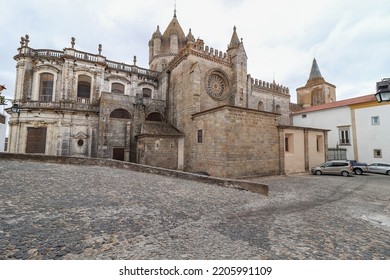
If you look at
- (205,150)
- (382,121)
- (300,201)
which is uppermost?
(382,121)

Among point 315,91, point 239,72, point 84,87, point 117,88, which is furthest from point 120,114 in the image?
point 315,91

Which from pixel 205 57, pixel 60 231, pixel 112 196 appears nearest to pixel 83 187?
pixel 112 196

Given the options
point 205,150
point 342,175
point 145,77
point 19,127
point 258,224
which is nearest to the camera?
point 258,224

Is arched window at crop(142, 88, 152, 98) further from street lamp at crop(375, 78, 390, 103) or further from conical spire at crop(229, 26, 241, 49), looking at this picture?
street lamp at crop(375, 78, 390, 103)

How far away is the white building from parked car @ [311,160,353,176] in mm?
6187

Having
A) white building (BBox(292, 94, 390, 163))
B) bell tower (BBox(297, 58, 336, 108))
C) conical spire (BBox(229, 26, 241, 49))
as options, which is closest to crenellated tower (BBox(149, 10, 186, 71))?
conical spire (BBox(229, 26, 241, 49))

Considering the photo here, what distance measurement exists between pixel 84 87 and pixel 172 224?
21302mm

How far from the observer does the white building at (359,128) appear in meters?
18.4

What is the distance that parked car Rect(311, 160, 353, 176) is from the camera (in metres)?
14.8

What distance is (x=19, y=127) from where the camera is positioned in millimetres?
16797

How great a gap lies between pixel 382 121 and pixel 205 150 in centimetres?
1995

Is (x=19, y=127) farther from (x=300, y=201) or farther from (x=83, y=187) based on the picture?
(x=300, y=201)

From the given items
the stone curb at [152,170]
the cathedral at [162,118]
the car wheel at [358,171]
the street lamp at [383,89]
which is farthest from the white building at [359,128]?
the street lamp at [383,89]

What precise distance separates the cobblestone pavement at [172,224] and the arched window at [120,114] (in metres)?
10.9
